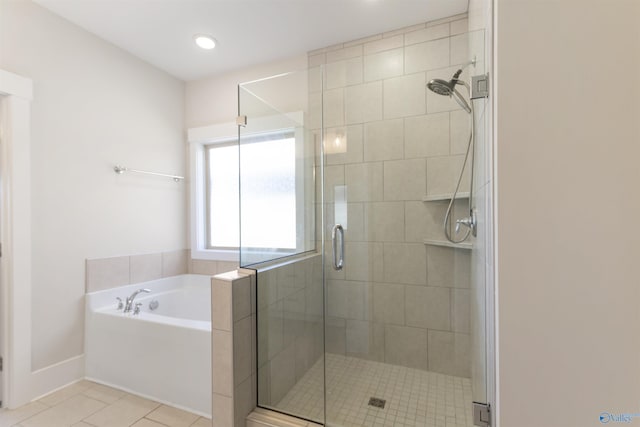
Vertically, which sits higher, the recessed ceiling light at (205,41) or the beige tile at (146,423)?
the recessed ceiling light at (205,41)

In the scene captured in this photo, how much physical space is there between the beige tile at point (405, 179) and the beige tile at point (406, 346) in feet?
2.90

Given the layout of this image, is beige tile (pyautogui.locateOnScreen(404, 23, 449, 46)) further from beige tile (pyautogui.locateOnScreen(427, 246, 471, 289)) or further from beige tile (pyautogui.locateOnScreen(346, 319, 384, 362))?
beige tile (pyautogui.locateOnScreen(346, 319, 384, 362))

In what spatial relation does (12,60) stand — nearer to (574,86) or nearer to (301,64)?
(301,64)

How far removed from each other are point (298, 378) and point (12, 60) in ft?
8.86

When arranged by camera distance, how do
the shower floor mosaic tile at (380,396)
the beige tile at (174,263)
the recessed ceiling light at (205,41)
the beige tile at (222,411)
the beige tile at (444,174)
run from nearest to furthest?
the beige tile at (222,411) → the shower floor mosaic tile at (380,396) → the beige tile at (444,174) → the recessed ceiling light at (205,41) → the beige tile at (174,263)

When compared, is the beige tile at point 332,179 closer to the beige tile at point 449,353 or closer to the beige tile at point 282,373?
the beige tile at point 282,373

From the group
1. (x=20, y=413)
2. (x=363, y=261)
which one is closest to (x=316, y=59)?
(x=363, y=261)

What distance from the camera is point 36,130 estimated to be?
1.91 m

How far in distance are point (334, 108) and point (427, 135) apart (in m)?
0.64

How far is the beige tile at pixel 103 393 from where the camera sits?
187cm

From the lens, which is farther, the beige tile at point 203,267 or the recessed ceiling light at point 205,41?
the beige tile at point 203,267

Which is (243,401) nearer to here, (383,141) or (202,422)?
(202,422)

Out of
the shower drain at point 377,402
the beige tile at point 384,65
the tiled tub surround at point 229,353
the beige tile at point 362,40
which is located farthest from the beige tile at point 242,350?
the beige tile at point 362,40

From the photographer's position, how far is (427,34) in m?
2.17
